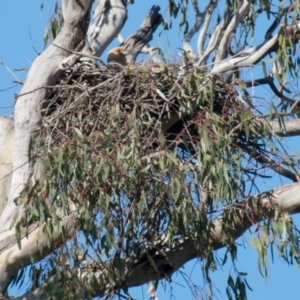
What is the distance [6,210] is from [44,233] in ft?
2.49

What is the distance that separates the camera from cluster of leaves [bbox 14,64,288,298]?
6570 millimetres

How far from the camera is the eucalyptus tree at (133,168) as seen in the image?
21.6ft

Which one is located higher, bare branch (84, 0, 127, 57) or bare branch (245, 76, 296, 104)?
bare branch (84, 0, 127, 57)

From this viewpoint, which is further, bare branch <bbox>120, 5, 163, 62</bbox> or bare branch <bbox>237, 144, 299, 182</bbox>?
bare branch <bbox>120, 5, 163, 62</bbox>

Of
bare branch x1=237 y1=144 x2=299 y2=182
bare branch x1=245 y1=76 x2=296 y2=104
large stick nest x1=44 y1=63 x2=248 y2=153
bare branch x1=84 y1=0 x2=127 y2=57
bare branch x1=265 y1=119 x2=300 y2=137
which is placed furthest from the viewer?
bare branch x1=84 y1=0 x2=127 y2=57

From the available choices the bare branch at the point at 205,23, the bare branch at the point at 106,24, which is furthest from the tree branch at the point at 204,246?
the bare branch at the point at 106,24

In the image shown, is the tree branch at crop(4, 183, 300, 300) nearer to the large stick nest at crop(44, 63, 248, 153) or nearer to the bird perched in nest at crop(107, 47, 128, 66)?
the large stick nest at crop(44, 63, 248, 153)

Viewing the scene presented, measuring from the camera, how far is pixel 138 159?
6574 millimetres

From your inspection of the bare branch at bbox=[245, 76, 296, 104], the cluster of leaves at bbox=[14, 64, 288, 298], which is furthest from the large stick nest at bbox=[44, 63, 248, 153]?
the bare branch at bbox=[245, 76, 296, 104]

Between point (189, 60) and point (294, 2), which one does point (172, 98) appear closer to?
point (189, 60)

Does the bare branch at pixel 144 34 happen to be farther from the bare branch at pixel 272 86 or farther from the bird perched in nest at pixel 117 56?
Answer: the bare branch at pixel 272 86

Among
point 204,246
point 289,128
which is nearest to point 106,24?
point 289,128

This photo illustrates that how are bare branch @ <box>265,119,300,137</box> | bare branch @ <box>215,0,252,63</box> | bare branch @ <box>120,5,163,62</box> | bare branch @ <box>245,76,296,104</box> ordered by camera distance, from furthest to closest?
bare branch @ <box>120,5,163,62</box>
bare branch @ <box>215,0,252,63</box>
bare branch @ <box>245,76,296,104</box>
bare branch @ <box>265,119,300,137</box>

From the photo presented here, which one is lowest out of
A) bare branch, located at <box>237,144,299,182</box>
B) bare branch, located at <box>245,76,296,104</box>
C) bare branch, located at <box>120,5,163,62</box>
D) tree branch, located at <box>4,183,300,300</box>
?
tree branch, located at <box>4,183,300,300</box>
